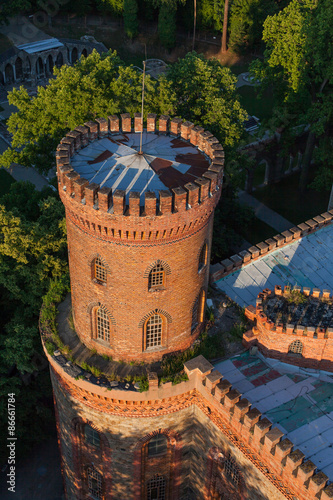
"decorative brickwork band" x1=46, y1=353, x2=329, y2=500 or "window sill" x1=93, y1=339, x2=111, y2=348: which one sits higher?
"window sill" x1=93, y1=339, x2=111, y2=348

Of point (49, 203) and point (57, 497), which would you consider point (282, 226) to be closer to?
point (49, 203)

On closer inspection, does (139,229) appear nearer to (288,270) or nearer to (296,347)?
(296,347)

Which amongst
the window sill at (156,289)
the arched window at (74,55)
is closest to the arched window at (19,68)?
the arched window at (74,55)

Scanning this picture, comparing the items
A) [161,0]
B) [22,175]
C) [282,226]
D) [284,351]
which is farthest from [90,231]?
[161,0]

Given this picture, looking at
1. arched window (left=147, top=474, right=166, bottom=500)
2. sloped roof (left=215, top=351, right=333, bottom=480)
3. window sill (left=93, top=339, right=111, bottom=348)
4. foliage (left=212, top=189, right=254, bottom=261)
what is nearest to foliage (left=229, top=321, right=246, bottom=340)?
sloped roof (left=215, top=351, right=333, bottom=480)

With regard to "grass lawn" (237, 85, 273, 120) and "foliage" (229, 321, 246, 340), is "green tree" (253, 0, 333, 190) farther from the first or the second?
"foliage" (229, 321, 246, 340)
